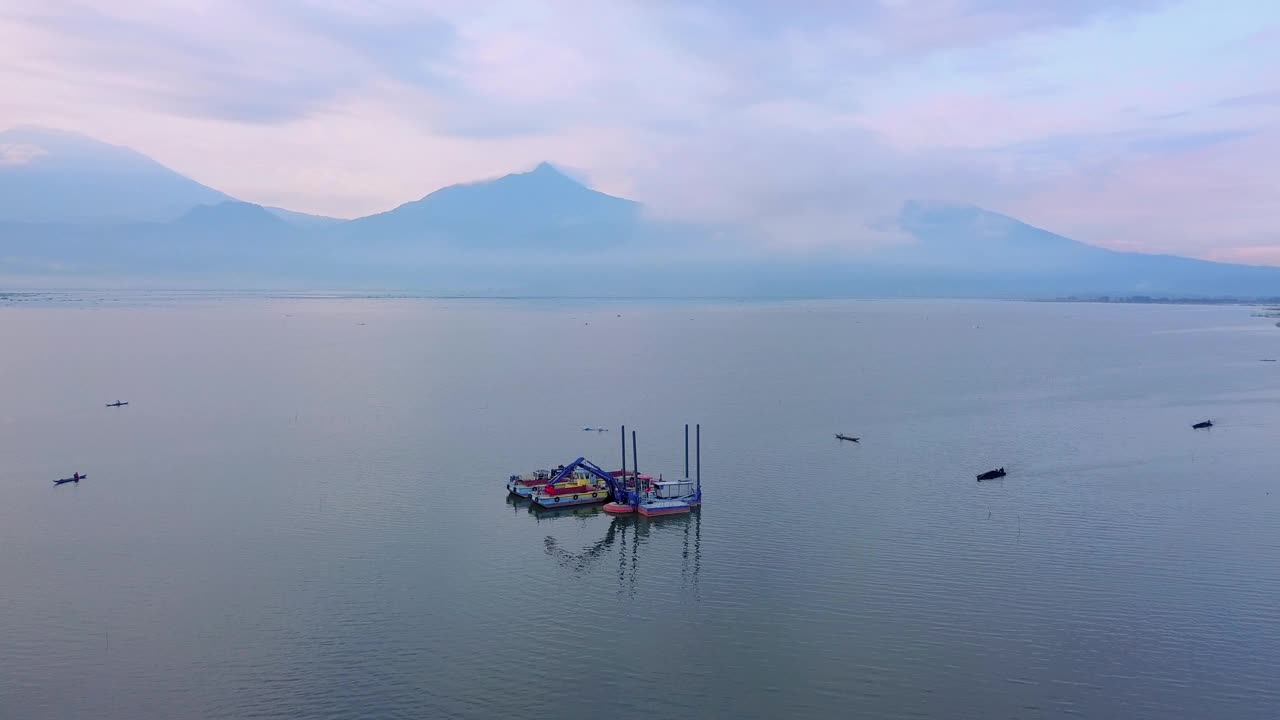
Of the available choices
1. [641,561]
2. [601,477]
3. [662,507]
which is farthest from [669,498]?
[641,561]

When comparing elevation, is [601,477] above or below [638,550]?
above

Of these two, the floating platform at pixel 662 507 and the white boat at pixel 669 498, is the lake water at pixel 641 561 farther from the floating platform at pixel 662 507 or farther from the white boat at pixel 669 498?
the white boat at pixel 669 498

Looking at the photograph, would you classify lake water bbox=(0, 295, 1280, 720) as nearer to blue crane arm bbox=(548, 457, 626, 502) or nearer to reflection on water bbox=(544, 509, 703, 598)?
reflection on water bbox=(544, 509, 703, 598)

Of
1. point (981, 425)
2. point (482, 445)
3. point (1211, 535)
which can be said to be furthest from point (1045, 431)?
point (482, 445)

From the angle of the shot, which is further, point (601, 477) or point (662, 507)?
point (601, 477)

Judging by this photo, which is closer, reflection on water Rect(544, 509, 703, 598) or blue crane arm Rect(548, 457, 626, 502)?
reflection on water Rect(544, 509, 703, 598)

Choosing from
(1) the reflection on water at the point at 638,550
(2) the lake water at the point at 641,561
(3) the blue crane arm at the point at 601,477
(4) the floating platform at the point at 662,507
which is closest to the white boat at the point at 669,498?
(4) the floating platform at the point at 662,507

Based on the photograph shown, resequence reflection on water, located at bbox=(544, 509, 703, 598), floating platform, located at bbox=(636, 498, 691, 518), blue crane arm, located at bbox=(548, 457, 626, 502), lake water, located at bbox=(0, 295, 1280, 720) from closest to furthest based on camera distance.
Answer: lake water, located at bbox=(0, 295, 1280, 720)
reflection on water, located at bbox=(544, 509, 703, 598)
floating platform, located at bbox=(636, 498, 691, 518)
blue crane arm, located at bbox=(548, 457, 626, 502)

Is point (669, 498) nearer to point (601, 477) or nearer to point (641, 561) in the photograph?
point (601, 477)

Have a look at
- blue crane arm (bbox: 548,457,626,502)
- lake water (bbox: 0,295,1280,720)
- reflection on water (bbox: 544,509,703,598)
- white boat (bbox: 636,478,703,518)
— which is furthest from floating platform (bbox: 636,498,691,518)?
blue crane arm (bbox: 548,457,626,502)

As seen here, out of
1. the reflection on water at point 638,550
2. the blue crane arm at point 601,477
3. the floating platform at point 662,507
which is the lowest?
A: the reflection on water at point 638,550
